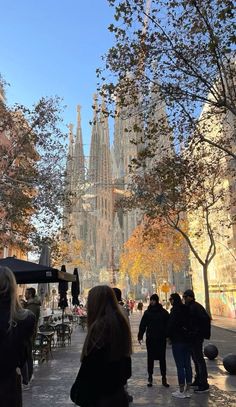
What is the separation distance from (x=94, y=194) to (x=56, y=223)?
67379 millimetres

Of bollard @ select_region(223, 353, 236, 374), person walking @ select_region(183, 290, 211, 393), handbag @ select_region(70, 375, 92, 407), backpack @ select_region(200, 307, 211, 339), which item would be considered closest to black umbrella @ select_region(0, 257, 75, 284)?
→ person walking @ select_region(183, 290, 211, 393)

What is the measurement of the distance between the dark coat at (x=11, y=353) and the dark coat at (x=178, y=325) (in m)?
5.01

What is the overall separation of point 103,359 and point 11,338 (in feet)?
2.24

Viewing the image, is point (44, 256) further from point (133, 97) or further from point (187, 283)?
point (187, 283)

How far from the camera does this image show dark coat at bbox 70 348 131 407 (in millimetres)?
3027

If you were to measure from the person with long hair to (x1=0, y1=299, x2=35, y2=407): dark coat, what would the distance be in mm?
434

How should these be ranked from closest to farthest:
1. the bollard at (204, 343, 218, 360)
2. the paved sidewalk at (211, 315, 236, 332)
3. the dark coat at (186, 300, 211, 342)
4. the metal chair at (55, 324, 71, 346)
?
the dark coat at (186, 300, 211, 342) → the bollard at (204, 343, 218, 360) → the metal chair at (55, 324, 71, 346) → the paved sidewalk at (211, 315, 236, 332)

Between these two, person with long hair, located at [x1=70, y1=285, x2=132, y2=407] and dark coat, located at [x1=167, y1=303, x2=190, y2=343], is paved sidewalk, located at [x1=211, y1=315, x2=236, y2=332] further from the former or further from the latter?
person with long hair, located at [x1=70, y1=285, x2=132, y2=407]

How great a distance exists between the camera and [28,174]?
21875 millimetres

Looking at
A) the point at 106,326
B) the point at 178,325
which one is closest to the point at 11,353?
the point at 106,326

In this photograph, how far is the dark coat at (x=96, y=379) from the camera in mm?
3027

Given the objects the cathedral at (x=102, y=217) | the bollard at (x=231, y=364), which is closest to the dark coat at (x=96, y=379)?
the bollard at (x=231, y=364)

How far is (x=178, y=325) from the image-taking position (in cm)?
789

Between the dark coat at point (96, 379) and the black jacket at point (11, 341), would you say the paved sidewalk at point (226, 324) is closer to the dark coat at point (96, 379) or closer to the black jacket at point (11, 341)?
the dark coat at point (96, 379)
